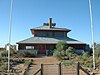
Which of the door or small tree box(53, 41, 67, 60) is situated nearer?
small tree box(53, 41, 67, 60)

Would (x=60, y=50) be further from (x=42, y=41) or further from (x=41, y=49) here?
(x=42, y=41)

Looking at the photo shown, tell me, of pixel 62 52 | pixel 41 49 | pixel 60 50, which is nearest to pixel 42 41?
pixel 41 49

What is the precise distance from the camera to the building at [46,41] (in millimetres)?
48688

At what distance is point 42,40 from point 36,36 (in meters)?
2.78

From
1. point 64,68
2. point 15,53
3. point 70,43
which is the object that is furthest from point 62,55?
point 64,68

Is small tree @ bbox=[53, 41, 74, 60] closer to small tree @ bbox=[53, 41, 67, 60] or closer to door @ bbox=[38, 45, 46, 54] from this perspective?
small tree @ bbox=[53, 41, 67, 60]

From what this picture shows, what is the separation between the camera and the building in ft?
160

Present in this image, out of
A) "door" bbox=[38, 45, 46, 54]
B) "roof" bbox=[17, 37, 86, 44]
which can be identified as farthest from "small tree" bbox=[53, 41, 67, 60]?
"door" bbox=[38, 45, 46, 54]

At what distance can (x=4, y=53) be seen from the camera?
43406mm

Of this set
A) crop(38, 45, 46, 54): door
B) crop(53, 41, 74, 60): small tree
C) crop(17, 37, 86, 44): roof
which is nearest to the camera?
crop(53, 41, 74, 60): small tree

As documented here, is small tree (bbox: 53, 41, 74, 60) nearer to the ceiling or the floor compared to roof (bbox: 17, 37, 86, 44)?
nearer to the floor

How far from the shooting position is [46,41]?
4988cm

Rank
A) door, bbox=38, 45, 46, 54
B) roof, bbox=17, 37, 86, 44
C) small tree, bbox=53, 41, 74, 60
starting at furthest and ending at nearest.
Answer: door, bbox=38, 45, 46, 54 → roof, bbox=17, 37, 86, 44 → small tree, bbox=53, 41, 74, 60

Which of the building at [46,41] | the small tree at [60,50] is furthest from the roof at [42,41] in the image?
the small tree at [60,50]
